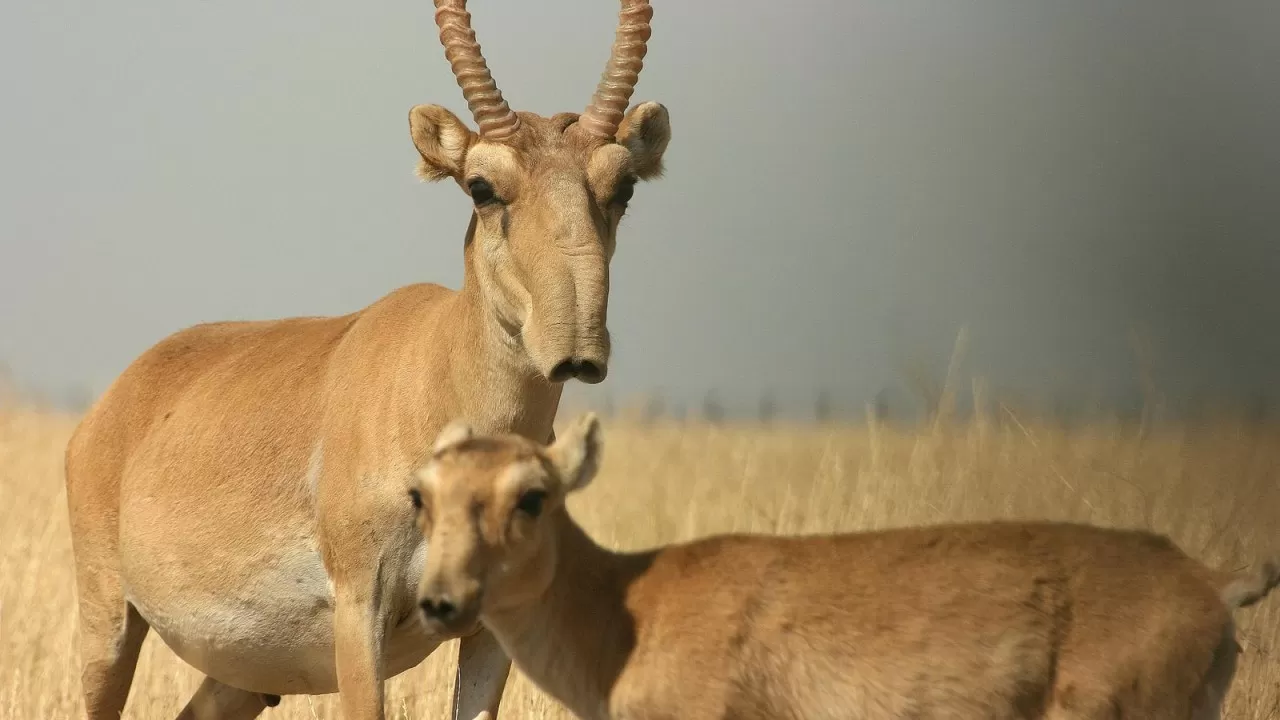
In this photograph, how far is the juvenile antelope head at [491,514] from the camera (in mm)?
5363

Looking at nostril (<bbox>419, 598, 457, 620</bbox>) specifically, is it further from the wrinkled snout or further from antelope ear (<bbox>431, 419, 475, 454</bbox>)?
antelope ear (<bbox>431, 419, 475, 454</bbox>)

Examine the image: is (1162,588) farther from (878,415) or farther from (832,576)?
(878,415)

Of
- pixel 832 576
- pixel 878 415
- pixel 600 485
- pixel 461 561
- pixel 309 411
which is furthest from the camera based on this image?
pixel 600 485

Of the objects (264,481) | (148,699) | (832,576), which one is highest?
(832,576)

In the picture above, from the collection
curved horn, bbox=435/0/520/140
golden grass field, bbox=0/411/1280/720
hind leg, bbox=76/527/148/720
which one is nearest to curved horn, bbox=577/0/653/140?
curved horn, bbox=435/0/520/140

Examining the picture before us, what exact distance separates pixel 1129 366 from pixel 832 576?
6.11m

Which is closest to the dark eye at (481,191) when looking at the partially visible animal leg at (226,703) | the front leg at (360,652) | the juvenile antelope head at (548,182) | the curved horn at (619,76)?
the juvenile antelope head at (548,182)

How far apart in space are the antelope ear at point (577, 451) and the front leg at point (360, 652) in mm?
1637

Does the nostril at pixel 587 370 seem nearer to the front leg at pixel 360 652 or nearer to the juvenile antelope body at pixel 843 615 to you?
the juvenile antelope body at pixel 843 615

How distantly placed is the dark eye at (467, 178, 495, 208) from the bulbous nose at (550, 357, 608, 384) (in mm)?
1062

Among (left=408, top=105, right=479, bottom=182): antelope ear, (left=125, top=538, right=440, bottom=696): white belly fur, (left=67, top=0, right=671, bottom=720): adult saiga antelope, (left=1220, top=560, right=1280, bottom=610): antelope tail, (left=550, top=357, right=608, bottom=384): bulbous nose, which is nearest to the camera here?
(left=1220, top=560, right=1280, bottom=610): antelope tail

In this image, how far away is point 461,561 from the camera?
5387 mm

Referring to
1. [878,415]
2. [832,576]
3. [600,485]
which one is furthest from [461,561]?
[600,485]

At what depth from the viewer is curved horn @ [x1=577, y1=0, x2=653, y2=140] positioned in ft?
24.2
